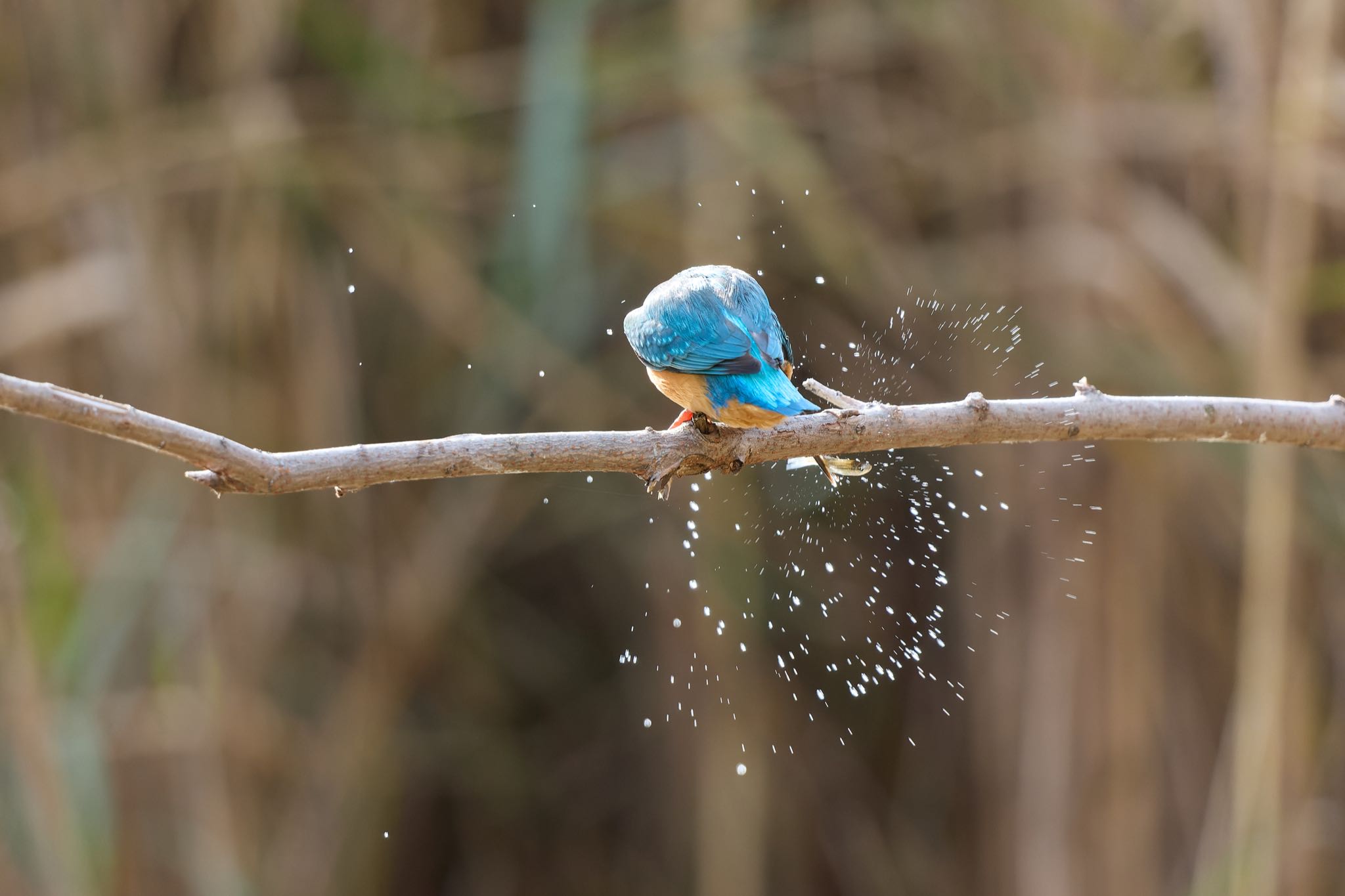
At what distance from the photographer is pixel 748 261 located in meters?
2.66

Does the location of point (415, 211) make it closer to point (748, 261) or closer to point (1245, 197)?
point (748, 261)

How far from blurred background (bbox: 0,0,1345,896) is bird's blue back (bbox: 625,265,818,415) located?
1.20 meters

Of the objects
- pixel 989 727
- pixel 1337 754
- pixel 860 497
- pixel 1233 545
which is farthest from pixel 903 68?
pixel 1337 754

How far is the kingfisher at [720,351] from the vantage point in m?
1.21

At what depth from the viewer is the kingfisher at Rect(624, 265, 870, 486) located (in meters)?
1.21

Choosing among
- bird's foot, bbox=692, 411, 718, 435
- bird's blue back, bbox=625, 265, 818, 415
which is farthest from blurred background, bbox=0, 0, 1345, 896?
bird's foot, bbox=692, 411, 718, 435

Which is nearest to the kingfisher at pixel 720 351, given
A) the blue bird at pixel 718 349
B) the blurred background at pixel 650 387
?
the blue bird at pixel 718 349

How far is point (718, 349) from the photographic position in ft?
4.18

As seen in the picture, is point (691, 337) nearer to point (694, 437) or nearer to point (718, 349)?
point (718, 349)

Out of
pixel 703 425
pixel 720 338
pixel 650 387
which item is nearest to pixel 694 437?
pixel 703 425

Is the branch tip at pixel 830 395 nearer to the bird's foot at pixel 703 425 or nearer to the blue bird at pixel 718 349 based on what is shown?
the blue bird at pixel 718 349

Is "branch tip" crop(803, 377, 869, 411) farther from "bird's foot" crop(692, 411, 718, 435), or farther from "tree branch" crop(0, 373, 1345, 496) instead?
"bird's foot" crop(692, 411, 718, 435)

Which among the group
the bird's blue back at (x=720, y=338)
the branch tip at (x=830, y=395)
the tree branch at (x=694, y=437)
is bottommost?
the tree branch at (x=694, y=437)

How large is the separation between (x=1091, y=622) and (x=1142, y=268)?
819 mm
